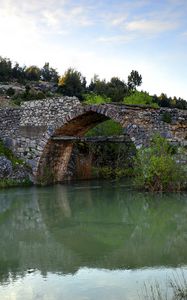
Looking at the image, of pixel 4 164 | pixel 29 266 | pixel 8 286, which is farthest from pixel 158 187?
pixel 8 286

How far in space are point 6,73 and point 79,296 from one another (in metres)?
38.3

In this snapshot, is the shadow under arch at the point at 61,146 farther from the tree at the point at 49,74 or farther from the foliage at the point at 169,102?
the tree at the point at 49,74

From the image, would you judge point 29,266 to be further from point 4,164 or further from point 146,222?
point 4,164

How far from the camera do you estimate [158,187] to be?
15125mm

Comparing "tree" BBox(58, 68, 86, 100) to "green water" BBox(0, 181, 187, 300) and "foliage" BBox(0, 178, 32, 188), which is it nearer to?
"foliage" BBox(0, 178, 32, 188)

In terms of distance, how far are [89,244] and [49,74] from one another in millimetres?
40494

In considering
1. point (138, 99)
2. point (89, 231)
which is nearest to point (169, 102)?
point (138, 99)

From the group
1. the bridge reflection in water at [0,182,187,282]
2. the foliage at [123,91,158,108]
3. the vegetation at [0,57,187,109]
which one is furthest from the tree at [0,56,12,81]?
the bridge reflection in water at [0,182,187,282]

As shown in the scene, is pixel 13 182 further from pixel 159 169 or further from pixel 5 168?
pixel 159 169

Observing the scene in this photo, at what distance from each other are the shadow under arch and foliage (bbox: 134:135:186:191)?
254cm

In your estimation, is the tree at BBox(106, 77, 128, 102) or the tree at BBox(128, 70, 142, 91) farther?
the tree at BBox(128, 70, 142, 91)

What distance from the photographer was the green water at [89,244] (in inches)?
248

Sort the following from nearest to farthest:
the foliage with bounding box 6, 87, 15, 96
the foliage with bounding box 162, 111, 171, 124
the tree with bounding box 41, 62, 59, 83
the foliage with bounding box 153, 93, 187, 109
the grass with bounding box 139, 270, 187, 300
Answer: the grass with bounding box 139, 270, 187, 300 → the foliage with bounding box 162, 111, 171, 124 → the foliage with bounding box 6, 87, 15, 96 → the foliage with bounding box 153, 93, 187, 109 → the tree with bounding box 41, 62, 59, 83

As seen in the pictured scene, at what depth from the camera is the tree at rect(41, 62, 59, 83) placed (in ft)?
155
